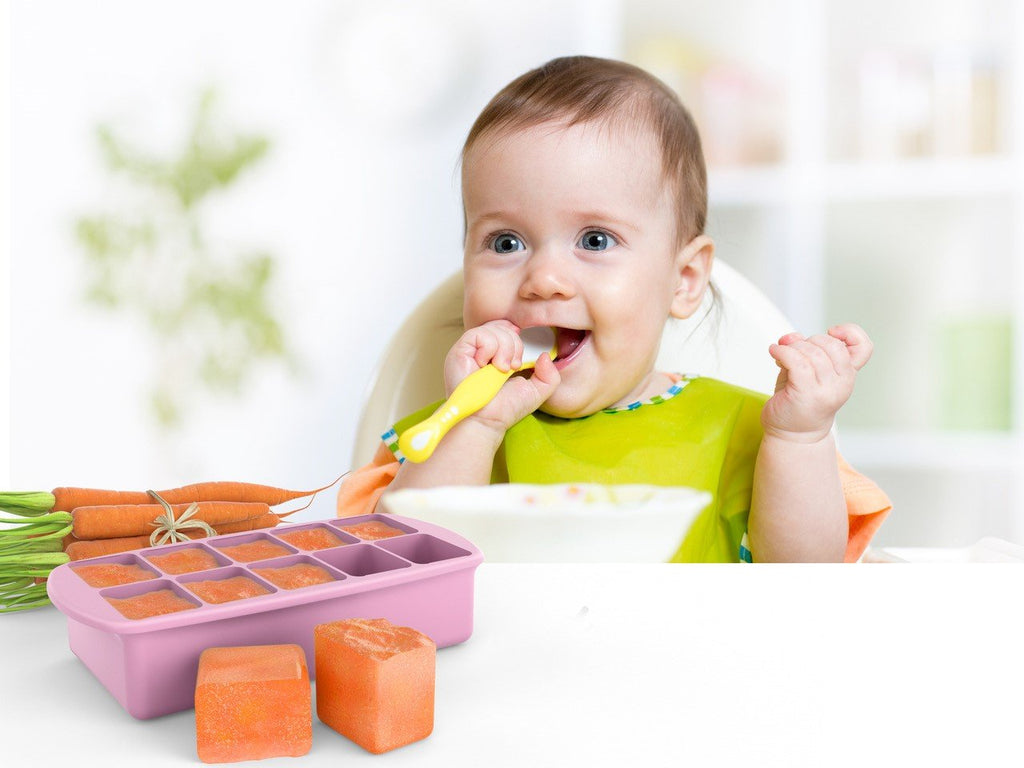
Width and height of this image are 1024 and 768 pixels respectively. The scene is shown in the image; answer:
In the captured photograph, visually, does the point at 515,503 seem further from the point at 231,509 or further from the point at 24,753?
the point at 24,753

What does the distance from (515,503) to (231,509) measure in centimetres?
36

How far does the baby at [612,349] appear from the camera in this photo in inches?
35.7

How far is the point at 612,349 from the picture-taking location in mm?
978

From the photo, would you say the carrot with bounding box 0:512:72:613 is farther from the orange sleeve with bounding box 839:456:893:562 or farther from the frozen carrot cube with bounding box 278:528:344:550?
the orange sleeve with bounding box 839:456:893:562

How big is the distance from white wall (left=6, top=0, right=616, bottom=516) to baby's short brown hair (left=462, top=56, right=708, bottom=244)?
1.95 m

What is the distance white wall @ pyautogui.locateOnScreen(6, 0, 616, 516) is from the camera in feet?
9.84

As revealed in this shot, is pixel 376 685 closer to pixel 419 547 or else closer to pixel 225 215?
pixel 419 547

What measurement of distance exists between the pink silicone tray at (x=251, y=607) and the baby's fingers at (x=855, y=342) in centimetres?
51

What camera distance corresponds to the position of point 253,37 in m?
3.05

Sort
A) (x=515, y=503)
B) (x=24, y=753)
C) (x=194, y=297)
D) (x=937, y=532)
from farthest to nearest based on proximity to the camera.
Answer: (x=194, y=297) → (x=937, y=532) → (x=515, y=503) → (x=24, y=753)

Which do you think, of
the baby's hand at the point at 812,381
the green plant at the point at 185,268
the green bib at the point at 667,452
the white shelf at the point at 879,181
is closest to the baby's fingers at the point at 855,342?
the baby's hand at the point at 812,381

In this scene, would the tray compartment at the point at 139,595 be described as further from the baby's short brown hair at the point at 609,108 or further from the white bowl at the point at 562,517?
the baby's short brown hair at the point at 609,108

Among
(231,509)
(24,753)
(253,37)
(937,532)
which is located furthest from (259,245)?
(24,753)

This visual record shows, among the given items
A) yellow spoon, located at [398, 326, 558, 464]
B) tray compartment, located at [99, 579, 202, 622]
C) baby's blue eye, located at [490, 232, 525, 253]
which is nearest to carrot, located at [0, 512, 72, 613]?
tray compartment, located at [99, 579, 202, 622]
